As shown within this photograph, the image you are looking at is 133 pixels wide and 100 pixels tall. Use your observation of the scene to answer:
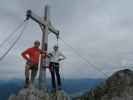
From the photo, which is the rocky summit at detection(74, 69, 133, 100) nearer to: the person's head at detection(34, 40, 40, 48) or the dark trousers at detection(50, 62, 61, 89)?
the dark trousers at detection(50, 62, 61, 89)

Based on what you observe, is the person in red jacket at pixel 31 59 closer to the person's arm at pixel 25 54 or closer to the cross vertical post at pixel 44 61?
the person's arm at pixel 25 54

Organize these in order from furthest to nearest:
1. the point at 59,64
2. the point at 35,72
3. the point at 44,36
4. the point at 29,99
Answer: the point at 44,36 < the point at 59,64 < the point at 35,72 < the point at 29,99

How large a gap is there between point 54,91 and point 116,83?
3293 millimetres

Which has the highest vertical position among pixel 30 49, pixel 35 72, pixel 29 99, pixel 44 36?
pixel 44 36

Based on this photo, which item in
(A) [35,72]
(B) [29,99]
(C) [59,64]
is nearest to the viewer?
(B) [29,99]

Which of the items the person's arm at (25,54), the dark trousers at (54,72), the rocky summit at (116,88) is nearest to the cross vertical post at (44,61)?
the dark trousers at (54,72)

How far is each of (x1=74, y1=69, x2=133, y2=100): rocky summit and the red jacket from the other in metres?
4.21

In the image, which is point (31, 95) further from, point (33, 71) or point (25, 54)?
point (25, 54)

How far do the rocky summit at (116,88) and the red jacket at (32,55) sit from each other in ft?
13.8

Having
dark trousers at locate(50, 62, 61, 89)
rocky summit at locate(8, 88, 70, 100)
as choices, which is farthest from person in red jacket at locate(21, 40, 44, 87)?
dark trousers at locate(50, 62, 61, 89)

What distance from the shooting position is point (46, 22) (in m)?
18.0

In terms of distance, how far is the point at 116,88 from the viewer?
1698 cm

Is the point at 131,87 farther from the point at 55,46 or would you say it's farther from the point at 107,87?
the point at 55,46

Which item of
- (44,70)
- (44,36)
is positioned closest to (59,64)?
(44,70)
